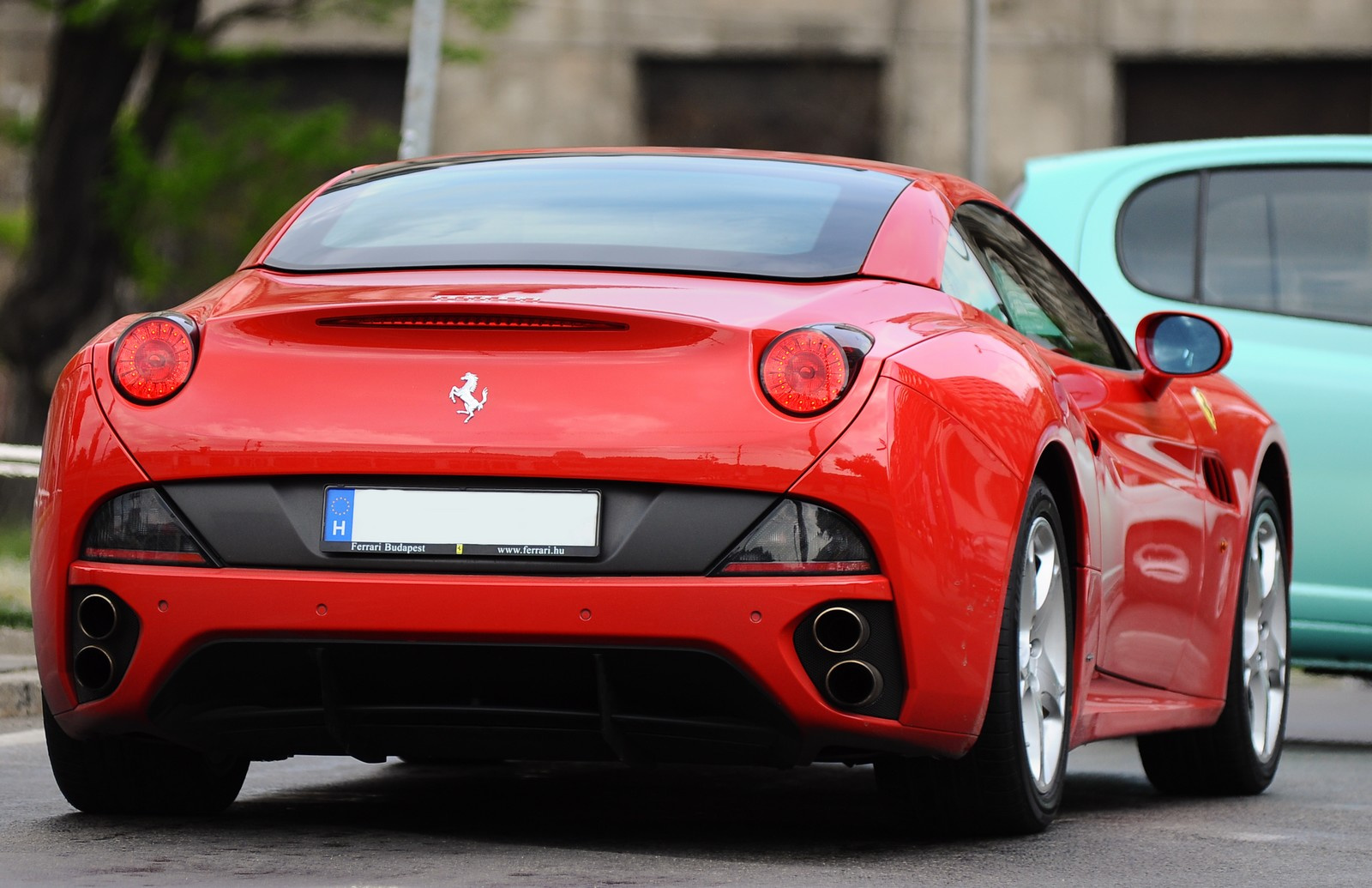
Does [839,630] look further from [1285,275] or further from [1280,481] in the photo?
[1285,275]

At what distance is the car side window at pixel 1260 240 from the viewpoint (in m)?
7.92

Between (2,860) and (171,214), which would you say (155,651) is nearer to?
(2,860)

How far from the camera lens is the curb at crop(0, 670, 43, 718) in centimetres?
714

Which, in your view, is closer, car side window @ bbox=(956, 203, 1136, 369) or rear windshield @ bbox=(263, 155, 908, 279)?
rear windshield @ bbox=(263, 155, 908, 279)

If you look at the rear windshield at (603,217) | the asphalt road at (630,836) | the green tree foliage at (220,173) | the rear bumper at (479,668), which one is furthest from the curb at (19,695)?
the green tree foliage at (220,173)

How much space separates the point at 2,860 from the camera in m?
4.44

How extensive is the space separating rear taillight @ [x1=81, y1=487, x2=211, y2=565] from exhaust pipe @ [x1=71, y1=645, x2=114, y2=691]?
0.56 ft

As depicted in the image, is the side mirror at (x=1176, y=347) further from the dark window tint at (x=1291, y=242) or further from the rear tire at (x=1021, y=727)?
the dark window tint at (x=1291, y=242)

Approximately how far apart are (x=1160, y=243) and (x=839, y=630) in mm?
3976

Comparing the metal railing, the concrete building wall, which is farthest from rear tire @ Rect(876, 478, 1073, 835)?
the concrete building wall

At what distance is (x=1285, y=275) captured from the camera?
314 inches

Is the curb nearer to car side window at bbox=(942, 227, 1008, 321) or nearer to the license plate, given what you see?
the license plate

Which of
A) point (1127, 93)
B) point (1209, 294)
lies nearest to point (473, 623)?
point (1209, 294)

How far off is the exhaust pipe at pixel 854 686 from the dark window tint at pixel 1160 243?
150 inches
